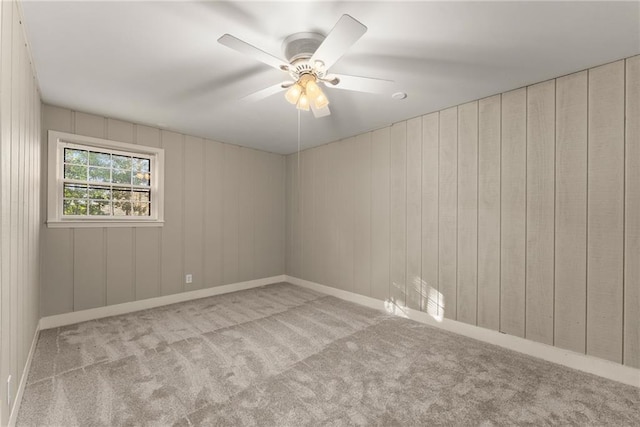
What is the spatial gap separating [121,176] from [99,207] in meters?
0.47

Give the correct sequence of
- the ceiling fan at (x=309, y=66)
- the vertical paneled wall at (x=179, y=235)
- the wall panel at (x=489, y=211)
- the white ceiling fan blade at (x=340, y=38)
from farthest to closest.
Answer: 1. the vertical paneled wall at (x=179, y=235)
2. the wall panel at (x=489, y=211)
3. the ceiling fan at (x=309, y=66)
4. the white ceiling fan blade at (x=340, y=38)

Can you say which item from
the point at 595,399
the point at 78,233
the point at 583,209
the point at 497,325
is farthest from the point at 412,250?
the point at 78,233

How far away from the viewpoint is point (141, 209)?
382 cm

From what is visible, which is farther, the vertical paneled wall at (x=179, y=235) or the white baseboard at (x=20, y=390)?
the vertical paneled wall at (x=179, y=235)

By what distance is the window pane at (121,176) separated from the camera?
142 inches

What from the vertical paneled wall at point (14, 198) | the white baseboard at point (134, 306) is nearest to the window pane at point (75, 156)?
the vertical paneled wall at point (14, 198)

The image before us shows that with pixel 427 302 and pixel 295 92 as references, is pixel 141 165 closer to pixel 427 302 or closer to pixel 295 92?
pixel 295 92

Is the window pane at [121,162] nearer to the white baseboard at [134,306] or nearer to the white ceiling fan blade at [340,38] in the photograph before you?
the white baseboard at [134,306]

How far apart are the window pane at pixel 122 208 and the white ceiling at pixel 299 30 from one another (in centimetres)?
115

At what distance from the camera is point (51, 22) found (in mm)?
1770

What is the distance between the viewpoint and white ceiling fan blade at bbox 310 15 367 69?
4.52ft

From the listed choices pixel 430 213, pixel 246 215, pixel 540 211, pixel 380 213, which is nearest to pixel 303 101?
pixel 430 213

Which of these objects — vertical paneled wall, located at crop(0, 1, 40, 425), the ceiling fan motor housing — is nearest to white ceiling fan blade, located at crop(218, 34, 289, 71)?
the ceiling fan motor housing

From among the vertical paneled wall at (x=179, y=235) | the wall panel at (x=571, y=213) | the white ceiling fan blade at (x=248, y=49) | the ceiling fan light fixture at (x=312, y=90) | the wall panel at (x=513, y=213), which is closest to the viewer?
the white ceiling fan blade at (x=248, y=49)
